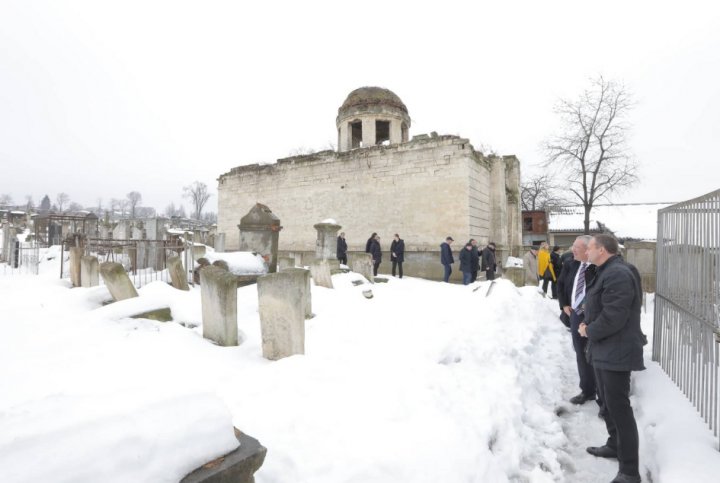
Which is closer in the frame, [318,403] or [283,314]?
[318,403]

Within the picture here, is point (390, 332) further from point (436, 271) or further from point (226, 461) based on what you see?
point (436, 271)

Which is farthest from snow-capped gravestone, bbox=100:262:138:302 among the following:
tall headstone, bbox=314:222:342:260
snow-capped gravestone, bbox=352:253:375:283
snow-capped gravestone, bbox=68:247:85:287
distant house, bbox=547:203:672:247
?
distant house, bbox=547:203:672:247

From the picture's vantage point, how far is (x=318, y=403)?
3.08 metres

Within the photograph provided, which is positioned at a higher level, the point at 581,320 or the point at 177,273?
the point at 177,273

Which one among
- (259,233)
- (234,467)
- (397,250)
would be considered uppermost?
(259,233)

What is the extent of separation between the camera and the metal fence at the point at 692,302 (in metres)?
3.26

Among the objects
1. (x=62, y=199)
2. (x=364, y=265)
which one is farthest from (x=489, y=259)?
(x=62, y=199)

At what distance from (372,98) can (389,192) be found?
5.25 meters

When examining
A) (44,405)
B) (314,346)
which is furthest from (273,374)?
(44,405)

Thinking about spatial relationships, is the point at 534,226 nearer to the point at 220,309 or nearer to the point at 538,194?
the point at 538,194

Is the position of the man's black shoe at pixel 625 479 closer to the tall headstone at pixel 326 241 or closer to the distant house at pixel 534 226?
the tall headstone at pixel 326 241

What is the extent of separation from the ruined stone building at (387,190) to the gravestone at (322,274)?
257 inches

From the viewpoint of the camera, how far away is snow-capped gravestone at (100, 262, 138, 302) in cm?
585

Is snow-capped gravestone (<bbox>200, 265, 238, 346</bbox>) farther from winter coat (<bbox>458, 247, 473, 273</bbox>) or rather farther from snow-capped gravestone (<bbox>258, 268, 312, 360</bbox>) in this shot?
winter coat (<bbox>458, 247, 473, 273</bbox>)
